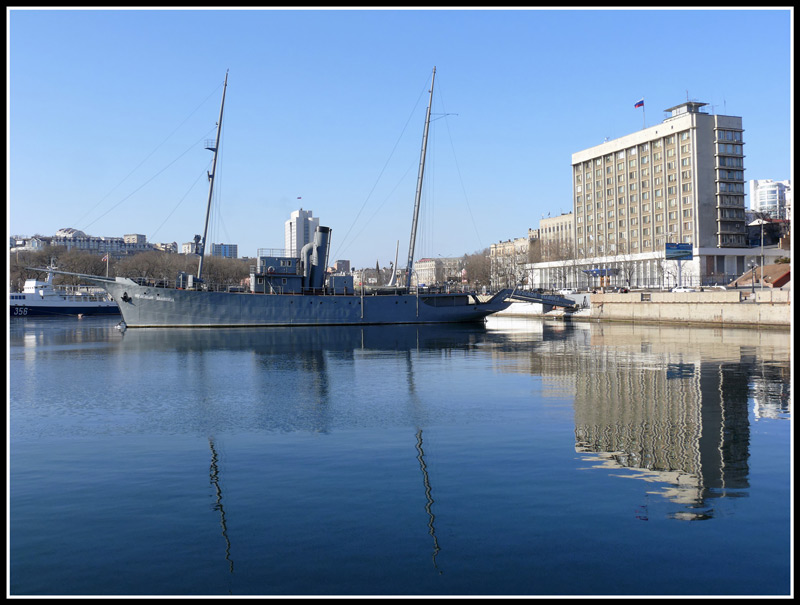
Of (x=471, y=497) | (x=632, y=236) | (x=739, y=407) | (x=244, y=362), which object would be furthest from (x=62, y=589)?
(x=632, y=236)

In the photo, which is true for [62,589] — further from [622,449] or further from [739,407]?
[739,407]

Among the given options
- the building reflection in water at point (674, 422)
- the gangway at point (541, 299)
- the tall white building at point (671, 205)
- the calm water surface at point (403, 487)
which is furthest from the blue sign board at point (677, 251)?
the calm water surface at point (403, 487)

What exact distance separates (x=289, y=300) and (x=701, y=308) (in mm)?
42000

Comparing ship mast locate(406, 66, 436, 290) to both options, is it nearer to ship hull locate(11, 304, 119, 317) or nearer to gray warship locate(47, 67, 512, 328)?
gray warship locate(47, 67, 512, 328)

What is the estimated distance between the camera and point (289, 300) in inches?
2771

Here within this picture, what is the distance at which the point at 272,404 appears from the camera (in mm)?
21797

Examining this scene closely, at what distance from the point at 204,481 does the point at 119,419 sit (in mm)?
8018

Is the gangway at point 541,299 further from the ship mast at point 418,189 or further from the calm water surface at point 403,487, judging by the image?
the calm water surface at point 403,487

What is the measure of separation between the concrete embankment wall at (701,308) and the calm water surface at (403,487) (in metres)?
33.5

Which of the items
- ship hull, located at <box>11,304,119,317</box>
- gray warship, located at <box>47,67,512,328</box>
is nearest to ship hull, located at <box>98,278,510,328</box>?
gray warship, located at <box>47,67,512,328</box>

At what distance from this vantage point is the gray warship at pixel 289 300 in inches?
2650

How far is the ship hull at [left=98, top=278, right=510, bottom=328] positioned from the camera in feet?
220

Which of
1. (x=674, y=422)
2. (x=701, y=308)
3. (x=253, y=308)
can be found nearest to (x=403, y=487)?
(x=674, y=422)

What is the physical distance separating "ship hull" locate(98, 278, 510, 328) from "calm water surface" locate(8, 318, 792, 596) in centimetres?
4060
